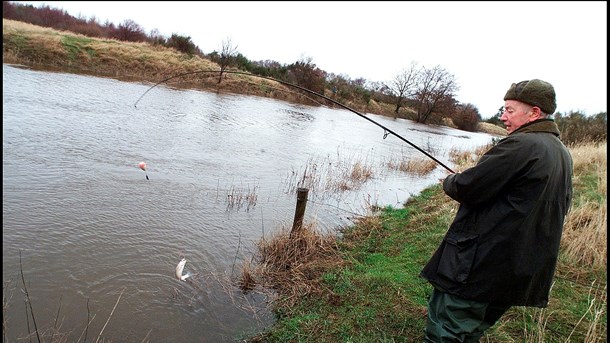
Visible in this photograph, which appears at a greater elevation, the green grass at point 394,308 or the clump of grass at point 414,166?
the clump of grass at point 414,166

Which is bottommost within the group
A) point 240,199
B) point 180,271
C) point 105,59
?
point 180,271

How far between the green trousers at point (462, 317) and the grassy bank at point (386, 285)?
78 centimetres

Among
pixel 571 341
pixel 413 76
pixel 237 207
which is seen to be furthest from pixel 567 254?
pixel 413 76

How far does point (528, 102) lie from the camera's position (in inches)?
101

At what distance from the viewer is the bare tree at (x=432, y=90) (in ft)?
168

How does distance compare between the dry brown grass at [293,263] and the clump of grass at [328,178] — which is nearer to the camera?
the dry brown grass at [293,263]

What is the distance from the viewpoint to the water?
387 cm

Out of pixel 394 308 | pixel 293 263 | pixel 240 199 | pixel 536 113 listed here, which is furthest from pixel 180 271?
pixel 536 113

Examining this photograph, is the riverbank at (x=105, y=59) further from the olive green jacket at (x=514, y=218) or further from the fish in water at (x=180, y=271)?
the olive green jacket at (x=514, y=218)

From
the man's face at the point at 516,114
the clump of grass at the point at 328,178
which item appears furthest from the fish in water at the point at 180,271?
the clump of grass at the point at 328,178

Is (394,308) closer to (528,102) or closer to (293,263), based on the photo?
(293,263)

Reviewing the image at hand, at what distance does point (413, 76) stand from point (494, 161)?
5500 cm

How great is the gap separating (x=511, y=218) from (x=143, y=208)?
5.80 metres

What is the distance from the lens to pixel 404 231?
21.3ft
